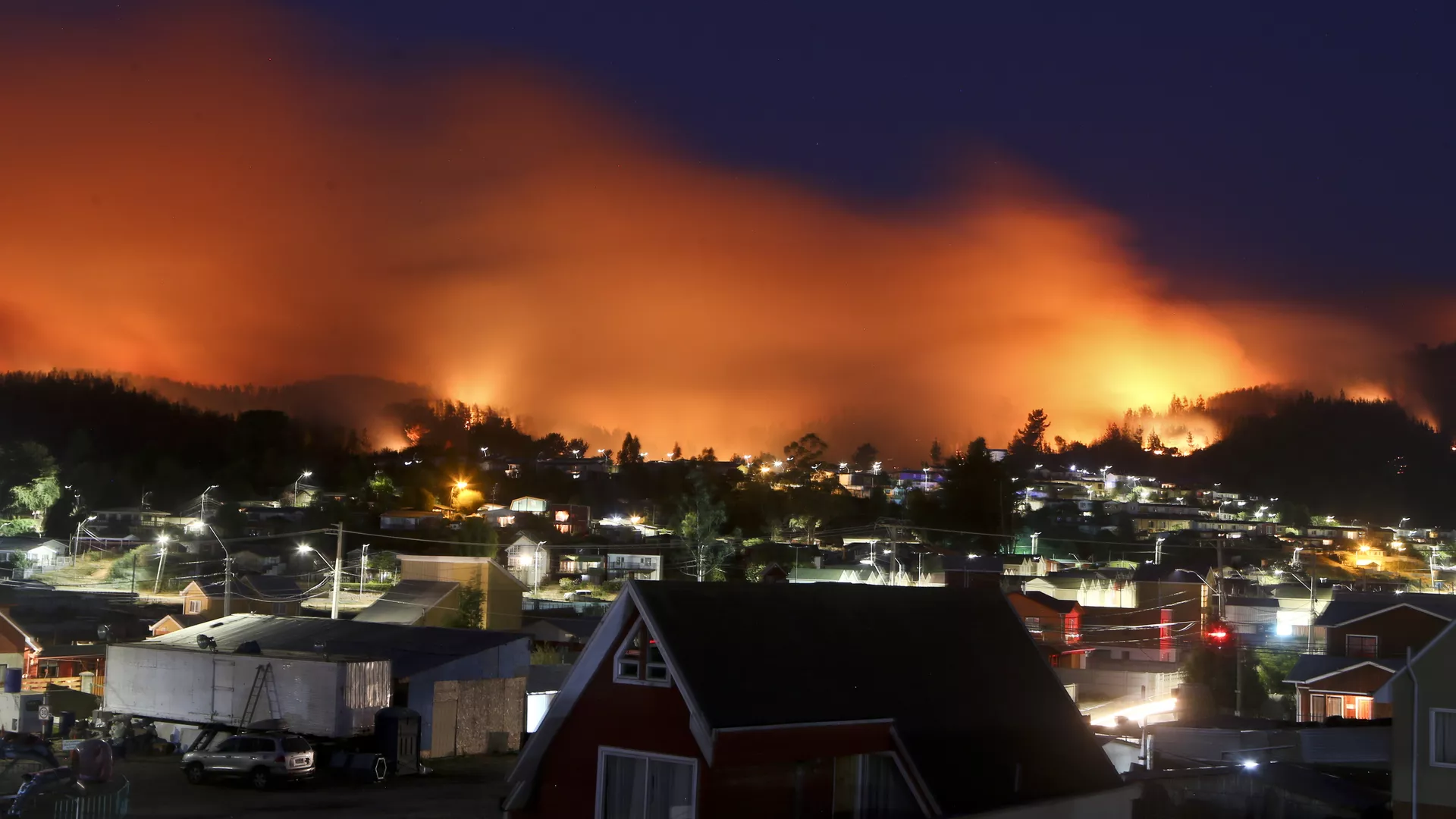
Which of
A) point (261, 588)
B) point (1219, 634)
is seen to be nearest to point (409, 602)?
point (261, 588)

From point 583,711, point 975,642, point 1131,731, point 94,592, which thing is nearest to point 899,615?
point 975,642

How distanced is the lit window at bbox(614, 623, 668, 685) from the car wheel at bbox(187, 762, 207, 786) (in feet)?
50.3

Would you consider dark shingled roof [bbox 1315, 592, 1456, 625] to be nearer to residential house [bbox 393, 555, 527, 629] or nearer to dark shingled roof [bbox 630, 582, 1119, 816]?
dark shingled roof [bbox 630, 582, 1119, 816]

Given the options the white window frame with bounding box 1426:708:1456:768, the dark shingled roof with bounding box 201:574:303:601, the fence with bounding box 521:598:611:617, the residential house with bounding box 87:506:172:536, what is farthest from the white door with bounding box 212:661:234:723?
the residential house with bounding box 87:506:172:536

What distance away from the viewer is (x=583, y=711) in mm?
12930

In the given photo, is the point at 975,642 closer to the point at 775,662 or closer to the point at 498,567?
the point at 775,662

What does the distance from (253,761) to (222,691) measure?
15.6 ft

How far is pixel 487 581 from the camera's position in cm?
5334

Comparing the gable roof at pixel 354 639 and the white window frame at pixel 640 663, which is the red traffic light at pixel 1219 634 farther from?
the white window frame at pixel 640 663

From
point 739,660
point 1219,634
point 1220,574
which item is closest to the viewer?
point 739,660

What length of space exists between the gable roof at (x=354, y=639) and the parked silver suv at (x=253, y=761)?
431 centimetres

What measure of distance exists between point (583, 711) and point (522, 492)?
411 ft

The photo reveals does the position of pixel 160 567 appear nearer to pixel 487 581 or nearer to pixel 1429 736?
pixel 487 581

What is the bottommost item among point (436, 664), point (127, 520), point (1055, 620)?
point (1055, 620)
